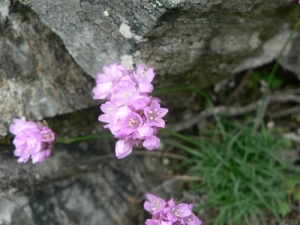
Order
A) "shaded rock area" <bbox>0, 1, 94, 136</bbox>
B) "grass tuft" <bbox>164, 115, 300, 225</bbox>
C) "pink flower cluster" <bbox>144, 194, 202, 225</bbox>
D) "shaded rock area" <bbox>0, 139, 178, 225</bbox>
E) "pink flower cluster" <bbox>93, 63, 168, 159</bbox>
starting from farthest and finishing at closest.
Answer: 1. "grass tuft" <bbox>164, 115, 300, 225</bbox>
2. "shaded rock area" <bbox>0, 139, 178, 225</bbox>
3. "shaded rock area" <bbox>0, 1, 94, 136</bbox>
4. "pink flower cluster" <bbox>144, 194, 202, 225</bbox>
5. "pink flower cluster" <bbox>93, 63, 168, 159</bbox>

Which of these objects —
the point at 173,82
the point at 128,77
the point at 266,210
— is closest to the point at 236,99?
the point at 173,82

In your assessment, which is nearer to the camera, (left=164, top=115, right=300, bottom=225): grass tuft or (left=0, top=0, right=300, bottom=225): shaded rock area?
(left=0, top=0, right=300, bottom=225): shaded rock area

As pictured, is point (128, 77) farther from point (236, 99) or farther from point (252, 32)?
point (236, 99)

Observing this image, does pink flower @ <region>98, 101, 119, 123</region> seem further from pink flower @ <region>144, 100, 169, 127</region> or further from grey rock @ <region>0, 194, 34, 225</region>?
grey rock @ <region>0, 194, 34, 225</region>

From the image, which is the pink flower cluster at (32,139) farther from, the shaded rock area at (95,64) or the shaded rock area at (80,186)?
the shaded rock area at (80,186)

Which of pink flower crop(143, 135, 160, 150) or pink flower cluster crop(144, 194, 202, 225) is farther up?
pink flower crop(143, 135, 160, 150)

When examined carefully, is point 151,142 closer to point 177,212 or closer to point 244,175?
point 177,212

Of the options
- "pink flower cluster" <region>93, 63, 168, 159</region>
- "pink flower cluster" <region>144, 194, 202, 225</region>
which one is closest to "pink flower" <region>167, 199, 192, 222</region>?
"pink flower cluster" <region>144, 194, 202, 225</region>

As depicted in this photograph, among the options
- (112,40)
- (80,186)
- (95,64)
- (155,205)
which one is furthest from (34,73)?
(155,205)

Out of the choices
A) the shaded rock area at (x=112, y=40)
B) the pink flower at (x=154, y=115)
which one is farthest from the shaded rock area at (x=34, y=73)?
the pink flower at (x=154, y=115)
